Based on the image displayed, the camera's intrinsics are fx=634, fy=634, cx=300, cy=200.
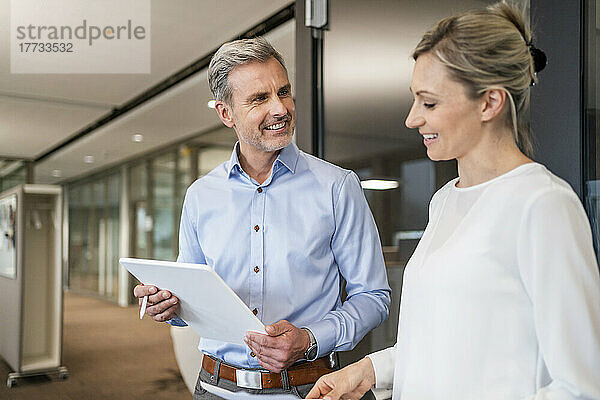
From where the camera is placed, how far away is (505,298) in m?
0.98

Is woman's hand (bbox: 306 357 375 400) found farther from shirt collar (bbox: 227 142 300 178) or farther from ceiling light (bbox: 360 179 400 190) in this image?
ceiling light (bbox: 360 179 400 190)

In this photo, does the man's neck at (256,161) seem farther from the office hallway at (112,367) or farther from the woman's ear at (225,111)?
the office hallway at (112,367)

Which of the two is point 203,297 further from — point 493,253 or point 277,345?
point 493,253

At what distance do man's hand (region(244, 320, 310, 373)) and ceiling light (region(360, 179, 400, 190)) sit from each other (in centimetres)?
81

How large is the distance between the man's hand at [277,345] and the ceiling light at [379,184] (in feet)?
2.67

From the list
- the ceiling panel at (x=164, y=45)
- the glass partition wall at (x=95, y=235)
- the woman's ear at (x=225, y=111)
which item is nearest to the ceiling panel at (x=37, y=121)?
the ceiling panel at (x=164, y=45)

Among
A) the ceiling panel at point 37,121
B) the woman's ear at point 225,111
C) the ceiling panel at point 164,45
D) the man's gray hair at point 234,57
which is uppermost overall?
the ceiling panel at point 164,45

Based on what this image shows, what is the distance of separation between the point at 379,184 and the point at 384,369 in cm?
108

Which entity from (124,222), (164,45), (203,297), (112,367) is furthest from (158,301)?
(124,222)

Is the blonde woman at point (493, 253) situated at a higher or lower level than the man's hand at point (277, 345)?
higher

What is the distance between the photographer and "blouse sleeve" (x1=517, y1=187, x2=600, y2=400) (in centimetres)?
90

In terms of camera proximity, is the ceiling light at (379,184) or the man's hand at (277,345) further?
the ceiling light at (379,184)

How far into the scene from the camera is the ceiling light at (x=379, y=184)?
2182 millimetres

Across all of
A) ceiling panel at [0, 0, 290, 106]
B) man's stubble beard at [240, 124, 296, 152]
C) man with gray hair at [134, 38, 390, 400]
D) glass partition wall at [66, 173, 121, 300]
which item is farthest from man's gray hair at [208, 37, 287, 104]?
glass partition wall at [66, 173, 121, 300]
